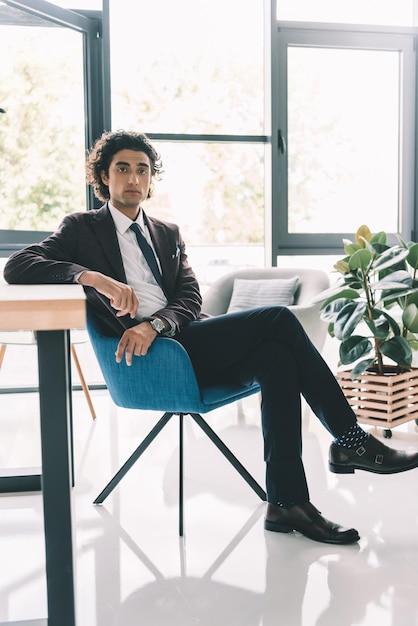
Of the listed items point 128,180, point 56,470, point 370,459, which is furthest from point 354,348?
point 56,470

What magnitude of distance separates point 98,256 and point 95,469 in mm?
931

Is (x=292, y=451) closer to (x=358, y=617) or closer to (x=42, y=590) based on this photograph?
(x=358, y=617)

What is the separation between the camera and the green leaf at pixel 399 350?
9.56 ft

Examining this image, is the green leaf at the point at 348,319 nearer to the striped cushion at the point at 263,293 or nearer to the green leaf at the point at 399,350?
the green leaf at the point at 399,350

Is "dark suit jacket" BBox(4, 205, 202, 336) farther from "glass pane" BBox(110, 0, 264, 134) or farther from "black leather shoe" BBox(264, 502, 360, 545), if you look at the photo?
"glass pane" BBox(110, 0, 264, 134)

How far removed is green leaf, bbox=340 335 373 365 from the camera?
2930 mm

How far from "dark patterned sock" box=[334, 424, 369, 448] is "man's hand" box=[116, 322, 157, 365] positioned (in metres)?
0.65

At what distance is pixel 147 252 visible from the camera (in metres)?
2.41

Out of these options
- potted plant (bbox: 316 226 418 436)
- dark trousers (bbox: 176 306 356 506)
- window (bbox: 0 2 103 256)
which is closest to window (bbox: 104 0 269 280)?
window (bbox: 0 2 103 256)

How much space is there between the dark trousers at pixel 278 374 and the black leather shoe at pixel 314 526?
34mm

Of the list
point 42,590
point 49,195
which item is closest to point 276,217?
point 49,195

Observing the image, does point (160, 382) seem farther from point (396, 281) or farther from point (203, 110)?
point (203, 110)

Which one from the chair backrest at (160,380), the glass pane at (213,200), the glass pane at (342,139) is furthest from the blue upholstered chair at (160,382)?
the glass pane at (342,139)

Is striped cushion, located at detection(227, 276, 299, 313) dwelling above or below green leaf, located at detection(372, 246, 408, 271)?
below
